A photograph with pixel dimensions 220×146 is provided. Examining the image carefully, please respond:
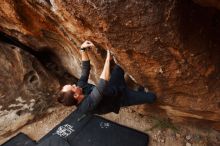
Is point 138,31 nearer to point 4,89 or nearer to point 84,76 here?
point 84,76

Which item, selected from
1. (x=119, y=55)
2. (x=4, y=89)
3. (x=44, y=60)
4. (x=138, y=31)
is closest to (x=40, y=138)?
(x=4, y=89)

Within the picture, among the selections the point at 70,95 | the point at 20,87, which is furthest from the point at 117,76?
the point at 20,87

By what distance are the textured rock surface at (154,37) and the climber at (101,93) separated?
186 millimetres

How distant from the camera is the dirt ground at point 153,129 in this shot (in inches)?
179

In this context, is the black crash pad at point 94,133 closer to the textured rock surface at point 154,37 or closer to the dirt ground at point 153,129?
the dirt ground at point 153,129

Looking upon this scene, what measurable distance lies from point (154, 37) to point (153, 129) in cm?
250

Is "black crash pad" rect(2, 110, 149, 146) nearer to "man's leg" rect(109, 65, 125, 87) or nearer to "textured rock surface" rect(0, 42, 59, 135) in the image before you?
"textured rock surface" rect(0, 42, 59, 135)

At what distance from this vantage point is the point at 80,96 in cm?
349

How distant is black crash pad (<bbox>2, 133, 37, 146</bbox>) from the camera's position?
5273 mm

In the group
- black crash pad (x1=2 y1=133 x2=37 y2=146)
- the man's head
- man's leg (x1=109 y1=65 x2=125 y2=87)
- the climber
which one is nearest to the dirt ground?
black crash pad (x1=2 y1=133 x2=37 y2=146)

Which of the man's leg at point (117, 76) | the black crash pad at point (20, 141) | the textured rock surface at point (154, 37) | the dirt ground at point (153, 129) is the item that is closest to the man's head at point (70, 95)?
the man's leg at point (117, 76)

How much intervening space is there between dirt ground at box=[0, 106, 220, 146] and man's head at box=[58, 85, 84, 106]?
189 centimetres

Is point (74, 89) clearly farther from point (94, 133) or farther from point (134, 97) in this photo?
point (94, 133)

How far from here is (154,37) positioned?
9.26ft
